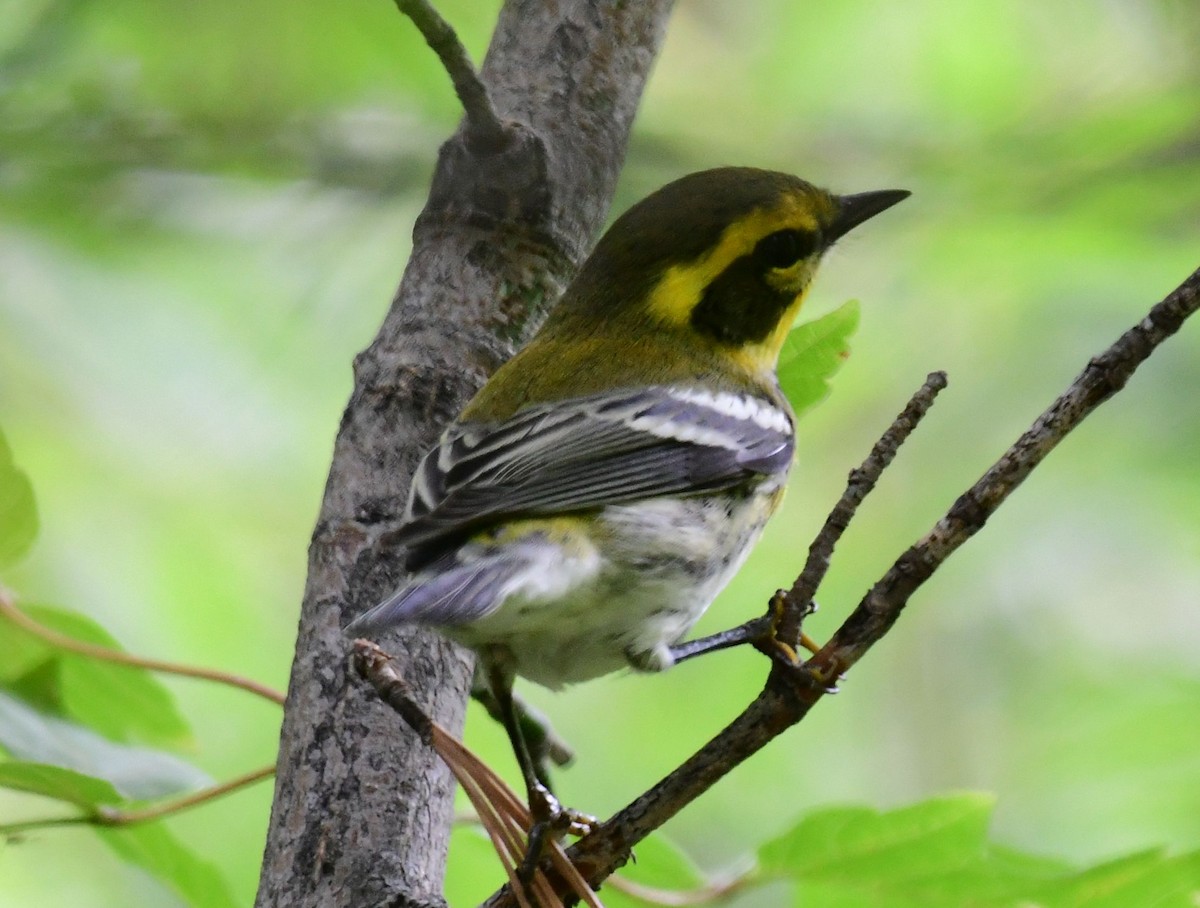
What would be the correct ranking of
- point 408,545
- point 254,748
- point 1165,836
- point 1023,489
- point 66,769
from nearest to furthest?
point 66,769
point 408,545
point 1165,836
point 254,748
point 1023,489

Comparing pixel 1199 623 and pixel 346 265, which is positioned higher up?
pixel 346 265

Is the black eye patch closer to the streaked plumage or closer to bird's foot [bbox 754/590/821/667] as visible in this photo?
the streaked plumage

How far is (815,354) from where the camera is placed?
7.93 ft

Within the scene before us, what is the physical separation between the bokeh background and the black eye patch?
1.08 ft

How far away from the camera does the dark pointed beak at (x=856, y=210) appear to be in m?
3.25

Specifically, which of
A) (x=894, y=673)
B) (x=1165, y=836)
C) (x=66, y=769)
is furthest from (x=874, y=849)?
(x=894, y=673)

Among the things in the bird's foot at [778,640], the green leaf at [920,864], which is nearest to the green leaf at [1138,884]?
the green leaf at [920,864]

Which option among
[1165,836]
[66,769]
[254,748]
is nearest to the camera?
[66,769]

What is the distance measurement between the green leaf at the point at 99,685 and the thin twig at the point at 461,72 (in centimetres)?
112

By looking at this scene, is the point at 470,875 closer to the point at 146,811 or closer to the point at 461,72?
the point at 146,811

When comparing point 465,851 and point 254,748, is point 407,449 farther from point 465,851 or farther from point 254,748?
point 254,748

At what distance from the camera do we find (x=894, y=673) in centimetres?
551

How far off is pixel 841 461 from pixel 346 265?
84.7 inches

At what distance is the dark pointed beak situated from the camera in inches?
128
